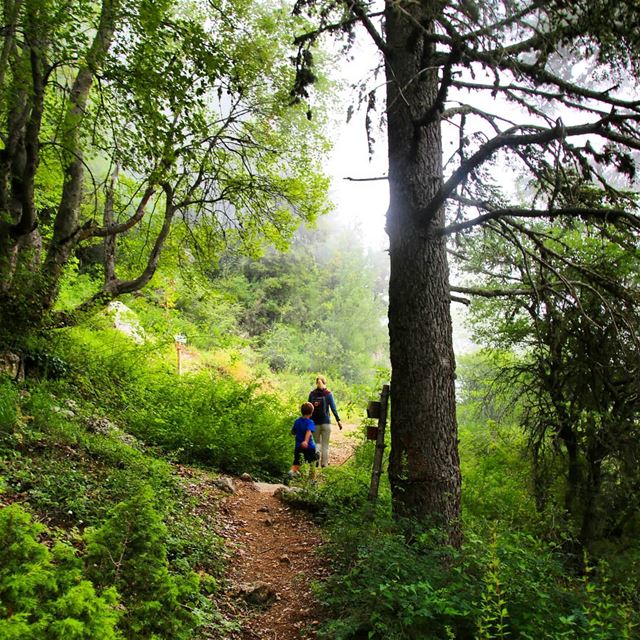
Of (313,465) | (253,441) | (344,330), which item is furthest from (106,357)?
(344,330)

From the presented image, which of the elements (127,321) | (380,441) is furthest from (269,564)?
(127,321)

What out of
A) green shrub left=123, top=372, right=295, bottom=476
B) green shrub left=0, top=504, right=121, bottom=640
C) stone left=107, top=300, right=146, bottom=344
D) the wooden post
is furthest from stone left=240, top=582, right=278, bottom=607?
stone left=107, top=300, right=146, bottom=344

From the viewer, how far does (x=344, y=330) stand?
99.3 feet

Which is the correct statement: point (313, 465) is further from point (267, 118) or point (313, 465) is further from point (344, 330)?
point (344, 330)

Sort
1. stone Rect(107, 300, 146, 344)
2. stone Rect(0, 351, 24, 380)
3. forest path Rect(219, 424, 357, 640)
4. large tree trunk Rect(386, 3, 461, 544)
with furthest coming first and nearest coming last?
stone Rect(107, 300, 146, 344) → stone Rect(0, 351, 24, 380) → large tree trunk Rect(386, 3, 461, 544) → forest path Rect(219, 424, 357, 640)

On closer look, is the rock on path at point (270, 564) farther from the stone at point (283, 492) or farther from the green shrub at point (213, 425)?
the green shrub at point (213, 425)

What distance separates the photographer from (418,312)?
15.8 ft

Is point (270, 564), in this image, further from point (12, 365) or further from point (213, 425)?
point (12, 365)

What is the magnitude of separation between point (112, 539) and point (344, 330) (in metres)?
27.6

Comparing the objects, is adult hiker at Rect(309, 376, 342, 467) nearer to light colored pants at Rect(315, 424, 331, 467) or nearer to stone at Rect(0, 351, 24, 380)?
light colored pants at Rect(315, 424, 331, 467)

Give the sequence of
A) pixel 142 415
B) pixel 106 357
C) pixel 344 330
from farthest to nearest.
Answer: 1. pixel 344 330
2. pixel 106 357
3. pixel 142 415

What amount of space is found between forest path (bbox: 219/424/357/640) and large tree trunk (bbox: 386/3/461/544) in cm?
123

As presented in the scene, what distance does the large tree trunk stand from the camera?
4.59 m

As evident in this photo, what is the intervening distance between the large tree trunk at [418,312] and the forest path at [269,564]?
1.23 meters
